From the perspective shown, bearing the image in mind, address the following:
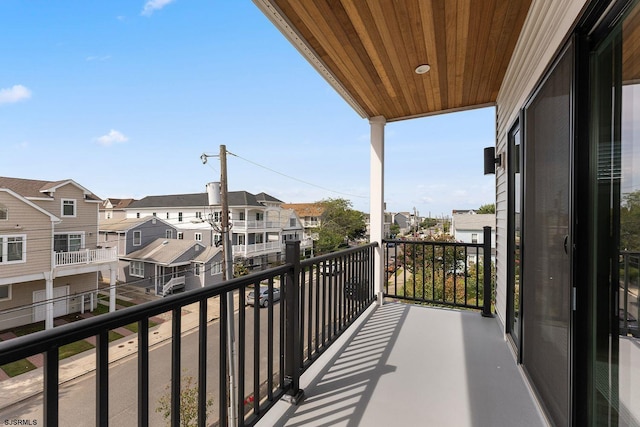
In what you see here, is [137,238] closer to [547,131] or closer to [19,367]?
[19,367]

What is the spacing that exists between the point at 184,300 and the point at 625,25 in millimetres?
1629

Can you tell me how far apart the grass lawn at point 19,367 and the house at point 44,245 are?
135 inches

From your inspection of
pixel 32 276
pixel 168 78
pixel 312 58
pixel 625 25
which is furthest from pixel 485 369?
pixel 32 276

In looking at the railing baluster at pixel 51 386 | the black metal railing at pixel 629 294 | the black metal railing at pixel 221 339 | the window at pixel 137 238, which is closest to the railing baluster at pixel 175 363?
the black metal railing at pixel 221 339

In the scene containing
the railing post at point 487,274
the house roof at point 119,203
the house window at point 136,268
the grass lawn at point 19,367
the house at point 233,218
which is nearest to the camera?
the grass lawn at point 19,367

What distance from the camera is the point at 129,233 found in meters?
7.40

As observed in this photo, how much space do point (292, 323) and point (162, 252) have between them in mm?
8476

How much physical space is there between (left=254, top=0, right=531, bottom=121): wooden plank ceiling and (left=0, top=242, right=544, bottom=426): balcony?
1400mm

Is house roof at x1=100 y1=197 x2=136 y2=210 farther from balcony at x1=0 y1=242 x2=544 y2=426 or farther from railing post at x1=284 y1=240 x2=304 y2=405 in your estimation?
railing post at x1=284 y1=240 x2=304 y2=405

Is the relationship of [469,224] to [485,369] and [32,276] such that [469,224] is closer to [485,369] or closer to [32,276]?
[485,369]

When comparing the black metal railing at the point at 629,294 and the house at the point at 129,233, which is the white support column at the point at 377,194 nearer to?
the black metal railing at the point at 629,294

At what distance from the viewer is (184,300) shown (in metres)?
0.98

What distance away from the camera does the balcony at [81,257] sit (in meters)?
4.60

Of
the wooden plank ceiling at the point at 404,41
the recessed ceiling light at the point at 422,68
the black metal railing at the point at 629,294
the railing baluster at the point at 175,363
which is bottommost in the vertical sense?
the railing baluster at the point at 175,363
